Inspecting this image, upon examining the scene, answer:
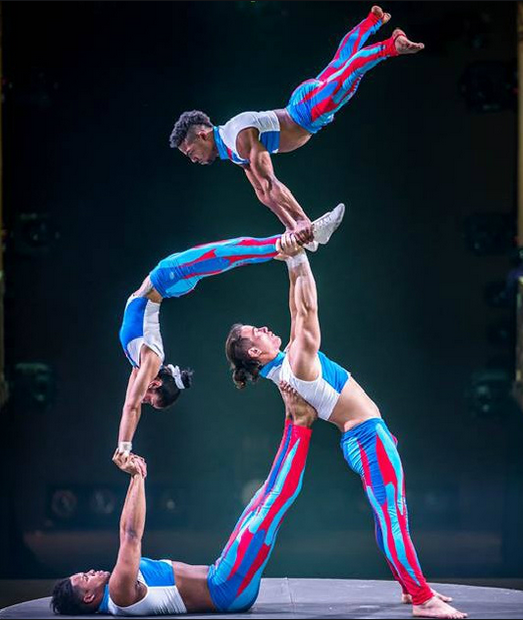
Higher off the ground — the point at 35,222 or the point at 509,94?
the point at 509,94

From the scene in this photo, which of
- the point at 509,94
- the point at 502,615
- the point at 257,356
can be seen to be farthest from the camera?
the point at 509,94

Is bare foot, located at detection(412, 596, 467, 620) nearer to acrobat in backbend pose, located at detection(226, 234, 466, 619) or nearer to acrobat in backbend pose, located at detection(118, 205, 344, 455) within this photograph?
acrobat in backbend pose, located at detection(226, 234, 466, 619)

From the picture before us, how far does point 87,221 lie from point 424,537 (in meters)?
2.78

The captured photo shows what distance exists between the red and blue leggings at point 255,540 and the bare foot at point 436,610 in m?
0.66

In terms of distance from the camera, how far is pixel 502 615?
4.86 m

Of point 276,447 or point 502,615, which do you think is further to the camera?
point 276,447

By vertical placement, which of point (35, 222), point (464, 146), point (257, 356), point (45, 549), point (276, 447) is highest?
point (464, 146)

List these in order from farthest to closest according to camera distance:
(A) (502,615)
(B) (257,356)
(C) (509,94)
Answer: (C) (509,94) → (B) (257,356) → (A) (502,615)

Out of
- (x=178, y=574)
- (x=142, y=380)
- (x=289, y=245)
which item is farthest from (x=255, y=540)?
(x=289, y=245)

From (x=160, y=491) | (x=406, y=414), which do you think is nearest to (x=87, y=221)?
(x=160, y=491)

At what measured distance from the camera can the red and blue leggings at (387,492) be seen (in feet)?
16.4

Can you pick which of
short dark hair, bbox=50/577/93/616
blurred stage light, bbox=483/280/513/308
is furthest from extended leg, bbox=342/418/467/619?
blurred stage light, bbox=483/280/513/308

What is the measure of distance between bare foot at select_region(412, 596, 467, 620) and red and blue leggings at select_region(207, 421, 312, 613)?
664 millimetres

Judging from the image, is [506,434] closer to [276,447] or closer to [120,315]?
[276,447]
